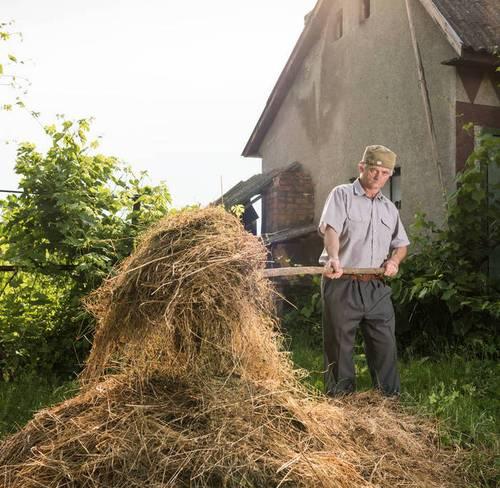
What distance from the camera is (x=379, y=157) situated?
15.9ft

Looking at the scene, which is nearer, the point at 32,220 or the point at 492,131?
the point at 32,220

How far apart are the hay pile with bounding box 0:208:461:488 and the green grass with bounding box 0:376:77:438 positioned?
0.88 meters

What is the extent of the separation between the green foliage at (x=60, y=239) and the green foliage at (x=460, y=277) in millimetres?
3156

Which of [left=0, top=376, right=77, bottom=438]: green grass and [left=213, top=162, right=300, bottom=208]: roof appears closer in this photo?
[left=0, top=376, right=77, bottom=438]: green grass

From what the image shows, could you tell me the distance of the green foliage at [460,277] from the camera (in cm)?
692

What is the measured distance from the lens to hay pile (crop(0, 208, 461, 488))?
328 cm

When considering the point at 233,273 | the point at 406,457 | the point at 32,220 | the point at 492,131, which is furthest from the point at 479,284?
the point at 32,220

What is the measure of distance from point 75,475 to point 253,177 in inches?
451

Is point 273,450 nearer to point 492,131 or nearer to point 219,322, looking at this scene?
point 219,322

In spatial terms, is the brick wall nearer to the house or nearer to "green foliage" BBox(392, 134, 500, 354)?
the house

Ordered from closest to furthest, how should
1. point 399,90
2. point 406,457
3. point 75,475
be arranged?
point 75,475 → point 406,457 → point 399,90

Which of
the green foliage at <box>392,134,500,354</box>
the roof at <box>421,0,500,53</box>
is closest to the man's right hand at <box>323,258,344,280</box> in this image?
the green foliage at <box>392,134,500,354</box>

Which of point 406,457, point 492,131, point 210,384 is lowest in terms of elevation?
point 406,457

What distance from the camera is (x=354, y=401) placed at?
477cm
